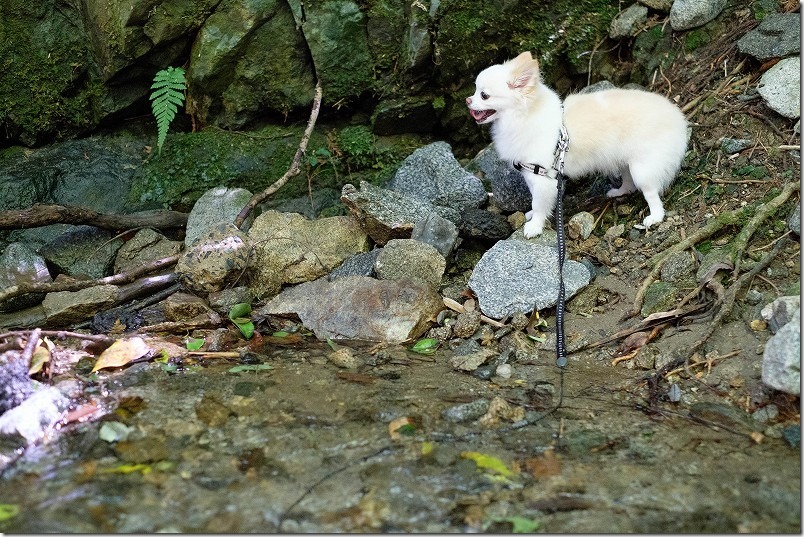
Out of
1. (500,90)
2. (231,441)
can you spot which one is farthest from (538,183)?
(231,441)

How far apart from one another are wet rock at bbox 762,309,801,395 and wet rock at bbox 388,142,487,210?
102 inches

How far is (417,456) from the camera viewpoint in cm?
309

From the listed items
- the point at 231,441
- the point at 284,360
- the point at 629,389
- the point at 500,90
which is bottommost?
the point at 629,389

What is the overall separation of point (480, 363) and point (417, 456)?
1.12m

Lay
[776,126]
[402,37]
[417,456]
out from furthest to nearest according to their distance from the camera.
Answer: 1. [402,37]
2. [776,126]
3. [417,456]

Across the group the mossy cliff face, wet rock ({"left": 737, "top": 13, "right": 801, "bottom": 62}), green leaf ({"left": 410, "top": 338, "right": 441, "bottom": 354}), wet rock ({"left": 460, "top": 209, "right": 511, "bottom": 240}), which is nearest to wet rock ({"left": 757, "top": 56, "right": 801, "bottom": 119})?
wet rock ({"left": 737, "top": 13, "right": 801, "bottom": 62})

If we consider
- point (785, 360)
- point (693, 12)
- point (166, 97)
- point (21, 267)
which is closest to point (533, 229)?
point (785, 360)

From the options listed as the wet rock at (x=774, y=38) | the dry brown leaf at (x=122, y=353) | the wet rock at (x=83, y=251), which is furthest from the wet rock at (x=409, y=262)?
the wet rock at (x=774, y=38)

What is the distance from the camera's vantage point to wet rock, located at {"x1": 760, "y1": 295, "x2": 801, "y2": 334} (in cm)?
353

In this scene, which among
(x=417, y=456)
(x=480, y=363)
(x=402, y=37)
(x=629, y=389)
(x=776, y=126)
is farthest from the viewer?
(x=402, y=37)

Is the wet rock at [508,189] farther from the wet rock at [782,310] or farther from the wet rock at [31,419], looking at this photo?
the wet rock at [31,419]

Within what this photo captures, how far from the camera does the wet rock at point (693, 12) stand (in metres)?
5.50

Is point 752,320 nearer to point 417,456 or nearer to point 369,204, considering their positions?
point 417,456

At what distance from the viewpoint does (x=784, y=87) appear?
4.77 m
